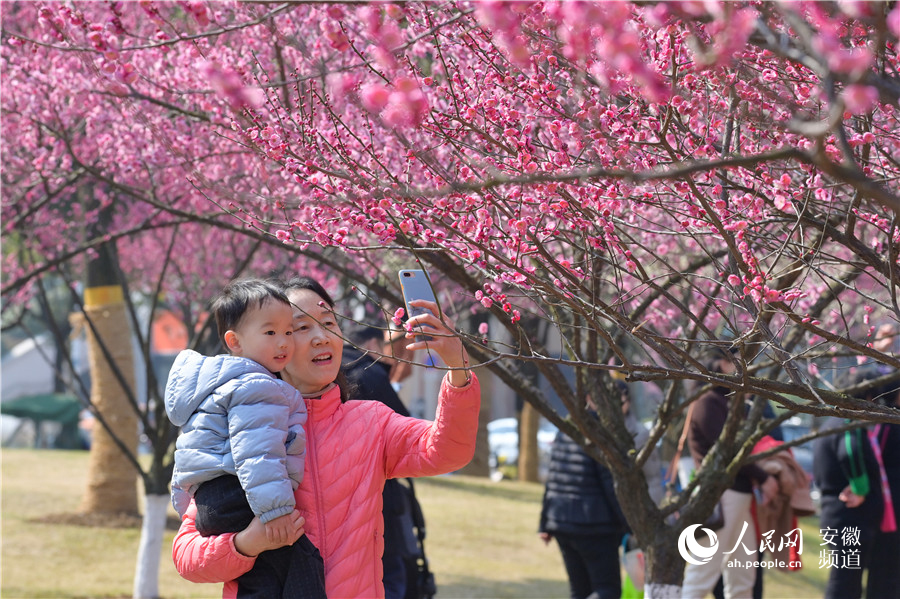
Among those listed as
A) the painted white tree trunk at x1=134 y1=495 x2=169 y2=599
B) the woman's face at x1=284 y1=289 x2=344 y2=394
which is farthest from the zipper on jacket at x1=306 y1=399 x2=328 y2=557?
the painted white tree trunk at x1=134 y1=495 x2=169 y2=599

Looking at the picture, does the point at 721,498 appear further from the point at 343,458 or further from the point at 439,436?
the point at 343,458

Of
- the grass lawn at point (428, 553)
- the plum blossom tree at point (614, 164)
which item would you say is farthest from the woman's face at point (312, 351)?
the grass lawn at point (428, 553)

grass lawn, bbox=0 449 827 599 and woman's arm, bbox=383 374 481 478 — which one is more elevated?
woman's arm, bbox=383 374 481 478

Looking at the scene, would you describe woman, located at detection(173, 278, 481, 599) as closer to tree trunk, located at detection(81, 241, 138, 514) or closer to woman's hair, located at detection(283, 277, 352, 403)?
woman's hair, located at detection(283, 277, 352, 403)

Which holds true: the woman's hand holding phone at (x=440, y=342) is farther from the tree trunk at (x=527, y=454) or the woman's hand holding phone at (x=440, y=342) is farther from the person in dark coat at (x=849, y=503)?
the tree trunk at (x=527, y=454)

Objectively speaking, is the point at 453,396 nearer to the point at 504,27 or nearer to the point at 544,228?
the point at 544,228

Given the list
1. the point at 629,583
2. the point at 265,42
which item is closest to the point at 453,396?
the point at 629,583

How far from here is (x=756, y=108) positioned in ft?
10.5

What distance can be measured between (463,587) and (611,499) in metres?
3.97

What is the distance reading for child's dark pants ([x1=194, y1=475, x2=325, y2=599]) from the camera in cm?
275

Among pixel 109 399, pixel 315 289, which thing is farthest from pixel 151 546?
pixel 315 289

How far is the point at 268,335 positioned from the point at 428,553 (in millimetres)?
8360

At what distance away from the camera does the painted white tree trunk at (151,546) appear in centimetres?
766

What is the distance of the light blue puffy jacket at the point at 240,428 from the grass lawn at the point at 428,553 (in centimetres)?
590
